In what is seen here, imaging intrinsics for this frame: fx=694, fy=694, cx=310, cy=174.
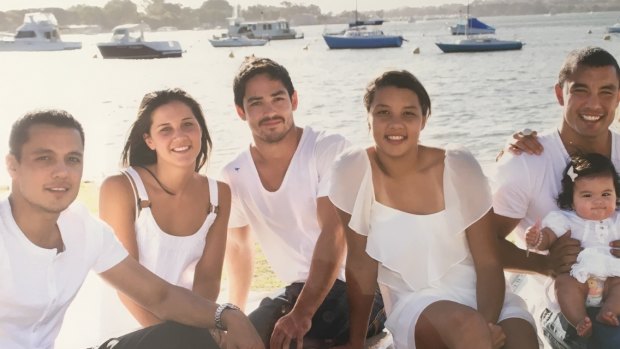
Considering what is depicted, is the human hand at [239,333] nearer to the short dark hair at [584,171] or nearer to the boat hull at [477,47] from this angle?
the short dark hair at [584,171]

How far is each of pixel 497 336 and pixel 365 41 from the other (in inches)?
1626

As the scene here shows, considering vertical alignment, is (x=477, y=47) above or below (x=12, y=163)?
below

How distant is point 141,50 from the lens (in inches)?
1362

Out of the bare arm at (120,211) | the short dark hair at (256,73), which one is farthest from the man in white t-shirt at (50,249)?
the short dark hair at (256,73)

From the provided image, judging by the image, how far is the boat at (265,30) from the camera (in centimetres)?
4244

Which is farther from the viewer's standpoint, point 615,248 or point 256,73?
point 256,73

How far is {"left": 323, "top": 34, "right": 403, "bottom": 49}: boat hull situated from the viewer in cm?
4228

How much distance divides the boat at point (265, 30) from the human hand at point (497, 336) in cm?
3971

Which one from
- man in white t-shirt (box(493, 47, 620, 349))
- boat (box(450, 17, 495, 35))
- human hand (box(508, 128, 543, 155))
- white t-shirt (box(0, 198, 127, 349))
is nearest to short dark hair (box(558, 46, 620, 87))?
man in white t-shirt (box(493, 47, 620, 349))

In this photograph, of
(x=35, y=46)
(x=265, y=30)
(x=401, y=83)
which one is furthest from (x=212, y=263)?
(x=265, y=30)

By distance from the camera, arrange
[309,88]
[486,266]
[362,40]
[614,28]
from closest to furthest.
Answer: [486,266] < [309,88] < [614,28] < [362,40]

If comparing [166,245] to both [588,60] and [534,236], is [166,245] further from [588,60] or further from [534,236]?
[588,60]

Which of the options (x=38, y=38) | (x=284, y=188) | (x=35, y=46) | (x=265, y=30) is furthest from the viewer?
(x=265, y=30)

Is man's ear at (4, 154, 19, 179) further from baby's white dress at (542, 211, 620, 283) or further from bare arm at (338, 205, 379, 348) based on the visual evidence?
baby's white dress at (542, 211, 620, 283)
